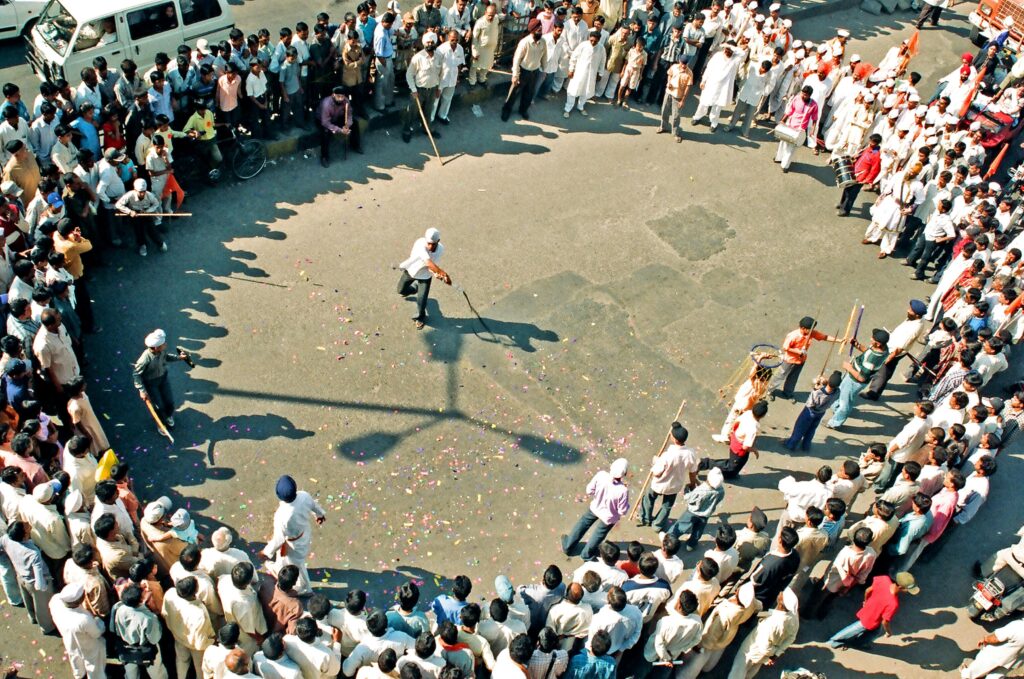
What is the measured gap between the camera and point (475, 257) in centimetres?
1402

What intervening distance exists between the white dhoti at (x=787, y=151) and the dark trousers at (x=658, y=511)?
331 inches

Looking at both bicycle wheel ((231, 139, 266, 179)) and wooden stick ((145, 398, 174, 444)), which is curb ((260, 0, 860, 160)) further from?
wooden stick ((145, 398, 174, 444))

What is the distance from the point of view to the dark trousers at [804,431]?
1169cm

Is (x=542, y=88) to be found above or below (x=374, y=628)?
above

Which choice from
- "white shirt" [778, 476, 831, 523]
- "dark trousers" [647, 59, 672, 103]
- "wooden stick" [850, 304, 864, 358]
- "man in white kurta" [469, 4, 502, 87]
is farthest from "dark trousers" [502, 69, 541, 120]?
"white shirt" [778, 476, 831, 523]

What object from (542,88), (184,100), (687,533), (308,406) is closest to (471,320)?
(308,406)

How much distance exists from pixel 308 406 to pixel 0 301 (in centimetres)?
347

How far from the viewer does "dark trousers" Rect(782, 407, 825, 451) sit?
38.3ft

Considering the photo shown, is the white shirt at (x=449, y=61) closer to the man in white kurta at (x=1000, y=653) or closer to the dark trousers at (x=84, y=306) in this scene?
the dark trousers at (x=84, y=306)

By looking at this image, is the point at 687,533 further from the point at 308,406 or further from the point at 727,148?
the point at 727,148

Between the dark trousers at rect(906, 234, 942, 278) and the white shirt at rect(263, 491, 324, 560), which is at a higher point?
the dark trousers at rect(906, 234, 942, 278)

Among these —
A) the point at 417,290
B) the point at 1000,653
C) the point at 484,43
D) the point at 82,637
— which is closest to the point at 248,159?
the point at 417,290

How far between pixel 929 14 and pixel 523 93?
Result: 38.5ft

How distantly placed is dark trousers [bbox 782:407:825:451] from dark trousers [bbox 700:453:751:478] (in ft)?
2.57
